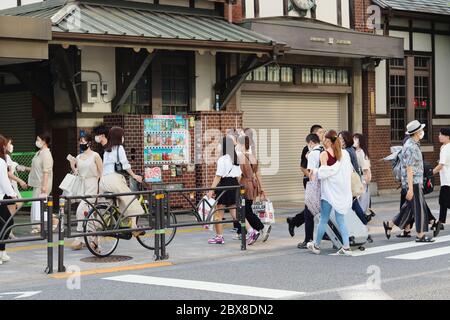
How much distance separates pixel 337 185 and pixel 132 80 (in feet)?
24.5

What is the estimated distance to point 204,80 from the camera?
2067 centimetres

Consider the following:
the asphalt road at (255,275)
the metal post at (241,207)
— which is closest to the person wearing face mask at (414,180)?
the asphalt road at (255,275)

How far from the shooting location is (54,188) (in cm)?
1870

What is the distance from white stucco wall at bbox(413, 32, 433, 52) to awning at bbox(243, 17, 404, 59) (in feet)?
7.65

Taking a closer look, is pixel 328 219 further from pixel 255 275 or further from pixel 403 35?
pixel 403 35

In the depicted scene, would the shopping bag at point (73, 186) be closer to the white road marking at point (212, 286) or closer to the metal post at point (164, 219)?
the metal post at point (164, 219)

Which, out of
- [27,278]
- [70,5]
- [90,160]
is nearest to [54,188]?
[70,5]

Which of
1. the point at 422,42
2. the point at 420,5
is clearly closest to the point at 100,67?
the point at 420,5

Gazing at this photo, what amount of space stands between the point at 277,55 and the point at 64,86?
5.04m

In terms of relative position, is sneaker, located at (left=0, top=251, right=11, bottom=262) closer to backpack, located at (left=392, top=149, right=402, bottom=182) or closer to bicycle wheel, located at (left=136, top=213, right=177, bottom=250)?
bicycle wheel, located at (left=136, top=213, right=177, bottom=250)

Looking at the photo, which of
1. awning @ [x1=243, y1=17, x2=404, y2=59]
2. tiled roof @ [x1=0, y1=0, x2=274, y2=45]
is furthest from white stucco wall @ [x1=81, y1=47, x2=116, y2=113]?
awning @ [x1=243, y1=17, x2=404, y2=59]

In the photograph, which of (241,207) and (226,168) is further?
(226,168)
